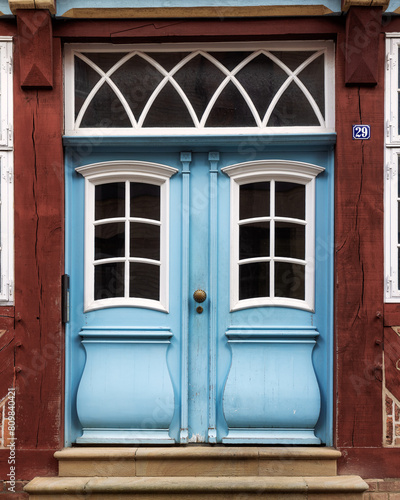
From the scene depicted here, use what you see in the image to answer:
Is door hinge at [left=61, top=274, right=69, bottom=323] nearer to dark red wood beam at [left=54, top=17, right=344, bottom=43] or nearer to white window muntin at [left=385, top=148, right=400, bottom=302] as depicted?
dark red wood beam at [left=54, top=17, right=344, bottom=43]

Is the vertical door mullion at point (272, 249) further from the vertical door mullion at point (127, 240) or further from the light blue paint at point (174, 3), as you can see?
the light blue paint at point (174, 3)

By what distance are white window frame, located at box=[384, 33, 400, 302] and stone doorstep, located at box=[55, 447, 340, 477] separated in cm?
144

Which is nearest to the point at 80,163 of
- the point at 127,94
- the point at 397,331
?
the point at 127,94

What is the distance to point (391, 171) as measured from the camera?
4.48 meters

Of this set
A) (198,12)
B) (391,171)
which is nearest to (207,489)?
(391,171)

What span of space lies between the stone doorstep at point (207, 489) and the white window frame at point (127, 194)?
4.51 ft

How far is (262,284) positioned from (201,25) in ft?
7.15

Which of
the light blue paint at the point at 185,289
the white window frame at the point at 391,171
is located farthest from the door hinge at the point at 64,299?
the white window frame at the point at 391,171

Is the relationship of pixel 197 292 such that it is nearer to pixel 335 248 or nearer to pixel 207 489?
pixel 335 248

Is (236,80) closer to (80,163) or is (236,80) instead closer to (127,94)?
(127,94)

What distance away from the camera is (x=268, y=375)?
15.0 feet

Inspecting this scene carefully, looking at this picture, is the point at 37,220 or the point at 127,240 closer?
the point at 37,220

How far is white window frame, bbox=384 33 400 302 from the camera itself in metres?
4.46

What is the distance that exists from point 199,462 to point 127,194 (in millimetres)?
2265
